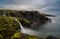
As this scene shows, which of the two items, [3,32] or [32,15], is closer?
[3,32]

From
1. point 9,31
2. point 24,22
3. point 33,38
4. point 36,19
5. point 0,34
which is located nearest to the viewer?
point 33,38

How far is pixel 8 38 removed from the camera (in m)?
40.2

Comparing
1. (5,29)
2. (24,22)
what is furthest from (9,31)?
Result: (24,22)

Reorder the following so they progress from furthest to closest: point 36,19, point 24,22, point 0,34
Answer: point 36,19 → point 24,22 → point 0,34

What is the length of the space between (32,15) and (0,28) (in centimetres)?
7046

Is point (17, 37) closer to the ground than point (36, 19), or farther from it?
closer to the ground

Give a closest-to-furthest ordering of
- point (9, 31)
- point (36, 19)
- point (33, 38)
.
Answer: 1. point (33, 38)
2. point (9, 31)
3. point (36, 19)

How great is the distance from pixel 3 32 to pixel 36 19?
71.0m

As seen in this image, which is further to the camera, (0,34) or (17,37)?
(0,34)

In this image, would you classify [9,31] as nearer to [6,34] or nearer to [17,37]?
[6,34]

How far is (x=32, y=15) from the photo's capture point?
116438mm

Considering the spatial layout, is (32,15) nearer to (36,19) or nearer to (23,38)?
(36,19)

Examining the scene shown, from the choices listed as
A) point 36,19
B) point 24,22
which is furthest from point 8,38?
point 36,19

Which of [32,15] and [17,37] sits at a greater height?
[32,15]
